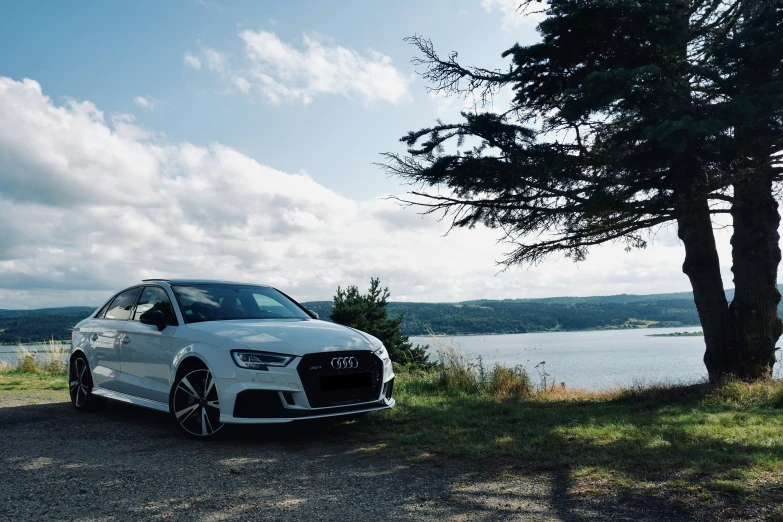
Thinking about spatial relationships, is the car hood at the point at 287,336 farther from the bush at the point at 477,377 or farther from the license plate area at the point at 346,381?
the bush at the point at 477,377

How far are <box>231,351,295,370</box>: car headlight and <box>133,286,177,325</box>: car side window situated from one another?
144 cm

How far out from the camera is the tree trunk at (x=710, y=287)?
33.9ft

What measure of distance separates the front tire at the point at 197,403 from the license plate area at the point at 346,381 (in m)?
1.05

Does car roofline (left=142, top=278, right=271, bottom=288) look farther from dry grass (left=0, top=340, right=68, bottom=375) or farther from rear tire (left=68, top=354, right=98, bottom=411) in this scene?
dry grass (left=0, top=340, right=68, bottom=375)

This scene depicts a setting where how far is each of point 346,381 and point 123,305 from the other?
357 centimetres

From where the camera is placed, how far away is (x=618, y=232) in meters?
10.7

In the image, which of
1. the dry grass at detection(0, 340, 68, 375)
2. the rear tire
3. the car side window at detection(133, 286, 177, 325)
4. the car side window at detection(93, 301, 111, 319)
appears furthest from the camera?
the dry grass at detection(0, 340, 68, 375)

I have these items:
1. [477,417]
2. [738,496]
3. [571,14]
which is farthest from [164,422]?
[571,14]

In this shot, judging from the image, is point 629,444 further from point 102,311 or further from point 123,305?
point 102,311

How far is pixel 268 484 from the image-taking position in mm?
4570

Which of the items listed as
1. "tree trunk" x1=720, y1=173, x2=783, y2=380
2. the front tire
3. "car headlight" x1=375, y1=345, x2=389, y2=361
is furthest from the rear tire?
"tree trunk" x1=720, y1=173, x2=783, y2=380

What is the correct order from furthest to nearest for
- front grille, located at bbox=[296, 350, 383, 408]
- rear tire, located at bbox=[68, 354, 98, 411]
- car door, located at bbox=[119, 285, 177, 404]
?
rear tire, located at bbox=[68, 354, 98, 411], car door, located at bbox=[119, 285, 177, 404], front grille, located at bbox=[296, 350, 383, 408]

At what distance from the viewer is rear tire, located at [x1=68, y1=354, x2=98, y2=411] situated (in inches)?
322

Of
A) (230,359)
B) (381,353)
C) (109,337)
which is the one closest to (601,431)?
(381,353)
